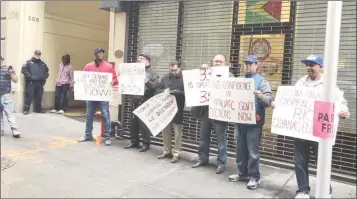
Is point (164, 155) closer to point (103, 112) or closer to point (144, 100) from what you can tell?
point (144, 100)

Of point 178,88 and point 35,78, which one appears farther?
point 35,78

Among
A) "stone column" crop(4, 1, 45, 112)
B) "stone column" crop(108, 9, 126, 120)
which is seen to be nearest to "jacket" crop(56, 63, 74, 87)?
"stone column" crop(4, 1, 45, 112)

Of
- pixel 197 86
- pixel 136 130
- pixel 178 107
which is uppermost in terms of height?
pixel 197 86

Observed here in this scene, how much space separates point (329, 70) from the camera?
3369 millimetres

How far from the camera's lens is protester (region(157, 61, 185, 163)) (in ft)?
20.2

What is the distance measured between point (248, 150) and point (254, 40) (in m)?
A: 2.11

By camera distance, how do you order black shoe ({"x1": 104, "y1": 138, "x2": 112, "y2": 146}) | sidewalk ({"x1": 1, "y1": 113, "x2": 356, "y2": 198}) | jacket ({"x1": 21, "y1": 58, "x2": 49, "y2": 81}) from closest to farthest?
1. sidewalk ({"x1": 1, "y1": 113, "x2": 356, "y2": 198})
2. black shoe ({"x1": 104, "y1": 138, "x2": 112, "y2": 146})
3. jacket ({"x1": 21, "y1": 58, "x2": 49, "y2": 81})

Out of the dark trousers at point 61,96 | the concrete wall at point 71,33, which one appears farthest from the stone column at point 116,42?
the concrete wall at point 71,33

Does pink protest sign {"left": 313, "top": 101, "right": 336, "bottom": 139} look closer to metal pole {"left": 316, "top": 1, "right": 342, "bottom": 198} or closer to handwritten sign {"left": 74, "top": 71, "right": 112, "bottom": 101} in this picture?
metal pole {"left": 316, "top": 1, "right": 342, "bottom": 198}

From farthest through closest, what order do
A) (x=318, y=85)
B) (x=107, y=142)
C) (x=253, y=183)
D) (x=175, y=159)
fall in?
(x=107, y=142)
(x=175, y=159)
(x=253, y=183)
(x=318, y=85)

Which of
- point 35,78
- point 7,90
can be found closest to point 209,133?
point 7,90

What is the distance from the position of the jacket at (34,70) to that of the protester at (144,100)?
176 inches

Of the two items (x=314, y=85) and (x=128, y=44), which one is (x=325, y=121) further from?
(x=128, y=44)

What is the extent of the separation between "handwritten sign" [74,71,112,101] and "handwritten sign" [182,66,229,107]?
6.25 feet
